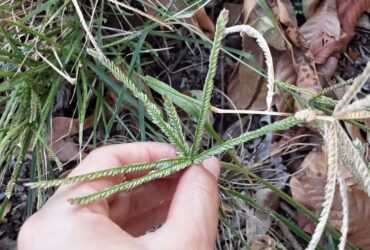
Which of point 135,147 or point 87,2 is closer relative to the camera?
point 135,147

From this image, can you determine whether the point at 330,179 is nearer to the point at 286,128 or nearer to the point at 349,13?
the point at 286,128

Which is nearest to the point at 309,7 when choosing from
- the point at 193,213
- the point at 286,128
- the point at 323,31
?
the point at 323,31

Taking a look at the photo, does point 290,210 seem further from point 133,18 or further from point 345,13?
point 133,18

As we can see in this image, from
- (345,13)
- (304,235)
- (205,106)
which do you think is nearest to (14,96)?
(205,106)

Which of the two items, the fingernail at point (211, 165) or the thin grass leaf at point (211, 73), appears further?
the fingernail at point (211, 165)

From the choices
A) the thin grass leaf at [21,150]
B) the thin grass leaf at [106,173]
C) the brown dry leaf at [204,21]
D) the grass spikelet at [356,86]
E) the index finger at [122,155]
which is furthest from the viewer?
the brown dry leaf at [204,21]

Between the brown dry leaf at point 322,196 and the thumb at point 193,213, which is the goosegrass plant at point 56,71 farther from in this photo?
the thumb at point 193,213

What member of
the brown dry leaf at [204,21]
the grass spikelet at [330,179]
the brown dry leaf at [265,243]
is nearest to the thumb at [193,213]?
the grass spikelet at [330,179]

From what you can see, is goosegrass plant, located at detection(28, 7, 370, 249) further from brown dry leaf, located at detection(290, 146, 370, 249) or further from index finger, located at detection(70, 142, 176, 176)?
brown dry leaf, located at detection(290, 146, 370, 249)
